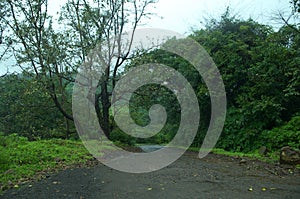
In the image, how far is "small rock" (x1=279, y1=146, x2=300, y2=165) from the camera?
7129mm

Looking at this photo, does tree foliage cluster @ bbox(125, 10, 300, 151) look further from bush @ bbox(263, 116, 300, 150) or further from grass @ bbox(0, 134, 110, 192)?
grass @ bbox(0, 134, 110, 192)

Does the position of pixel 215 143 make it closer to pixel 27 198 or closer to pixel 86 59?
pixel 86 59

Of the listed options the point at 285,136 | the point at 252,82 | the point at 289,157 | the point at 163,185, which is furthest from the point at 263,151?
the point at 163,185

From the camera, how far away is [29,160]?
21.1 ft

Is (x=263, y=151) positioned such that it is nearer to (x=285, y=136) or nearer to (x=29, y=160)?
(x=285, y=136)

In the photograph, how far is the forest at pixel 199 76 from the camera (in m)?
9.71

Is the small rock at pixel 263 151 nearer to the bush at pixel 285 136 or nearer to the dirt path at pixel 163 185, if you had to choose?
the bush at pixel 285 136

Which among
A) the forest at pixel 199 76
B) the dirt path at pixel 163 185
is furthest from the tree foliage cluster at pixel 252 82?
the dirt path at pixel 163 185

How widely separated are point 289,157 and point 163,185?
13.9 ft

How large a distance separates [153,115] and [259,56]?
19.4 feet

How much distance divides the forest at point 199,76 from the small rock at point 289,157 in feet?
5.61

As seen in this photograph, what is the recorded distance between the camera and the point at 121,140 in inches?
508

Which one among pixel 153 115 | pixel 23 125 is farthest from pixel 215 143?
pixel 23 125

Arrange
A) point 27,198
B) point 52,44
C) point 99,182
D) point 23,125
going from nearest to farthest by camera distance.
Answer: point 27,198, point 99,182, point 52,44, point 23,125
